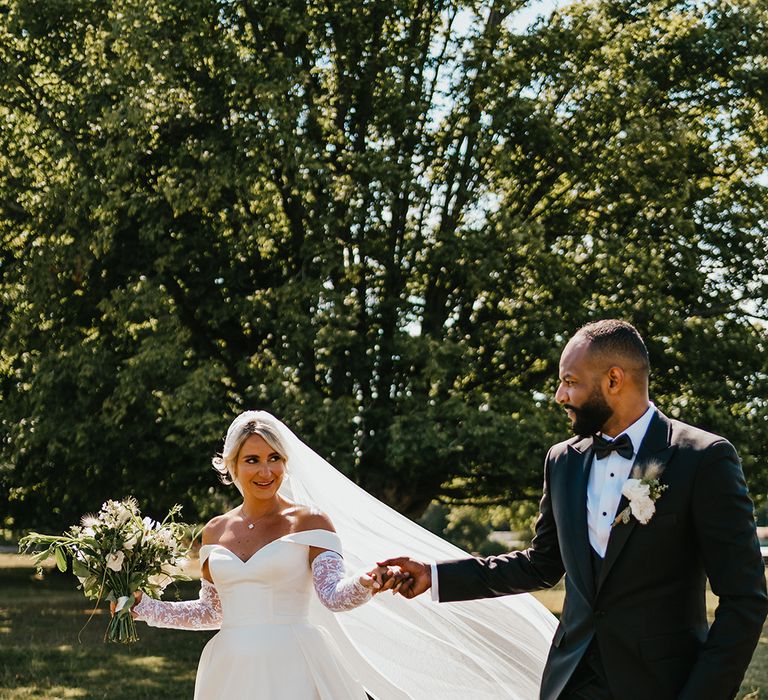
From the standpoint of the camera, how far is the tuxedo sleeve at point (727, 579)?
336 centimetres

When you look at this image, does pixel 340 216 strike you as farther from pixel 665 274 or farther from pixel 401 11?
pixel 665 274

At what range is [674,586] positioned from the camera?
3627mm

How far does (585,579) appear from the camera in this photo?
375cm

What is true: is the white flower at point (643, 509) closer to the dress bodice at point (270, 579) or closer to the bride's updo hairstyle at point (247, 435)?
the dress bodice at point (270, 579)

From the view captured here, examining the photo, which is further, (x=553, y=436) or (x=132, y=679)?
(x=553, y=436)

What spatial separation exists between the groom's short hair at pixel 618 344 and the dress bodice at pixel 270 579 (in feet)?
7.62

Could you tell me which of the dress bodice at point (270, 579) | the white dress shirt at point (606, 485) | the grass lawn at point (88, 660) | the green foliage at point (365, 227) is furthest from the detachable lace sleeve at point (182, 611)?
the green foliage at point (365, 227)

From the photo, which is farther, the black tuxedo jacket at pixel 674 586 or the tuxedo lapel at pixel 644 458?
the tuxedo lapel at pixel 644 458

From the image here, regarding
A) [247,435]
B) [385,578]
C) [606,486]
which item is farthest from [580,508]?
[247,435]

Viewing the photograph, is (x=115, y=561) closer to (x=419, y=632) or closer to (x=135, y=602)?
(x=135, y=602)

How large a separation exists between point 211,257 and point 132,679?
6.45 m

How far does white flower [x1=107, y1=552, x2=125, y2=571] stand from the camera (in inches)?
221

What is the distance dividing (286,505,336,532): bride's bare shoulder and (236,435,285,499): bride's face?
0.17m

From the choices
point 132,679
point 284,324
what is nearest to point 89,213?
point 284,324
